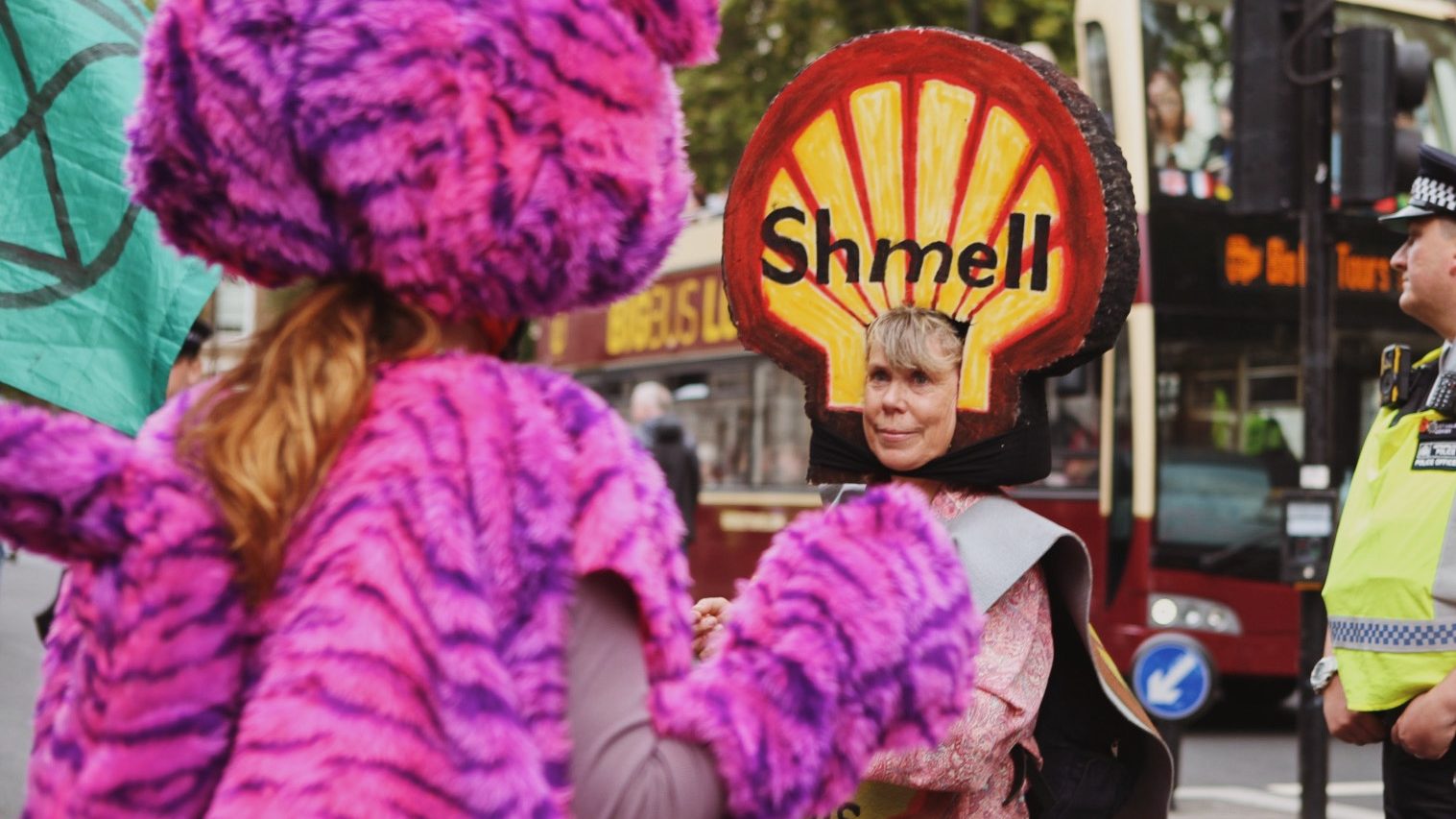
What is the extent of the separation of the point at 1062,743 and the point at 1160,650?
12.9 ft

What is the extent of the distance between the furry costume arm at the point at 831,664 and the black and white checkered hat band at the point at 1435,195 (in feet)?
7.59

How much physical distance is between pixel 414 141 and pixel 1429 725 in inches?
93.9

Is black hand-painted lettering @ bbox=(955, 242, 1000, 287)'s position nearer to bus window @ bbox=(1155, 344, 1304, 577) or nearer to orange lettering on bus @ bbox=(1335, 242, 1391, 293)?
bus window @ bbox=(1155, 344, 1304, 577)

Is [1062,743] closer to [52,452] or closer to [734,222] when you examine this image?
[734,222]

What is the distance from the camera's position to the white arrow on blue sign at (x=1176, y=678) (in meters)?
6.34

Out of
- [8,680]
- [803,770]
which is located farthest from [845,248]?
[8,680]

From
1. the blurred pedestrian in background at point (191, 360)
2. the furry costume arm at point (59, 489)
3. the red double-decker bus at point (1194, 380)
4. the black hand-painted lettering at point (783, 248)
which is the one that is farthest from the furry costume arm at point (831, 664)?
the red double-decker bus at point (1194, 380)

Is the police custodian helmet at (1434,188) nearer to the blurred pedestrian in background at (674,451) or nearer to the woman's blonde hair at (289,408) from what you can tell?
the woman's blonde hair at (289,408)

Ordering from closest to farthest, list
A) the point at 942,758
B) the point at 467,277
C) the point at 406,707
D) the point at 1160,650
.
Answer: the point at 406,707 → the point at 467,277 → the point at 942,758 → the point at 1160,650

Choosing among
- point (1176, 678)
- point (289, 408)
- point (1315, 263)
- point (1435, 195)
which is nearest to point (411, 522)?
point (289, 408)

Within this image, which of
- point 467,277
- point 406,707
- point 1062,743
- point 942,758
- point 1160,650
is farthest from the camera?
point 1160,650

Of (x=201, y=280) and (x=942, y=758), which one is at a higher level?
(x=201, y=280)

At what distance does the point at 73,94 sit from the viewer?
9.10 feet

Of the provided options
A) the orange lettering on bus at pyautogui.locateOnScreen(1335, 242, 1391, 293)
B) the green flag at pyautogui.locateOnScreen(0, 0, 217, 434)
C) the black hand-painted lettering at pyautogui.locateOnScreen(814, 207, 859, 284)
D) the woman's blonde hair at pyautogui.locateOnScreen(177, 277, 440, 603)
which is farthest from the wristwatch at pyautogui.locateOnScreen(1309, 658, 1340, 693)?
the orange lettering on bus at pyautogui.locateOnScreen(1335, 242, 1391, 293)
